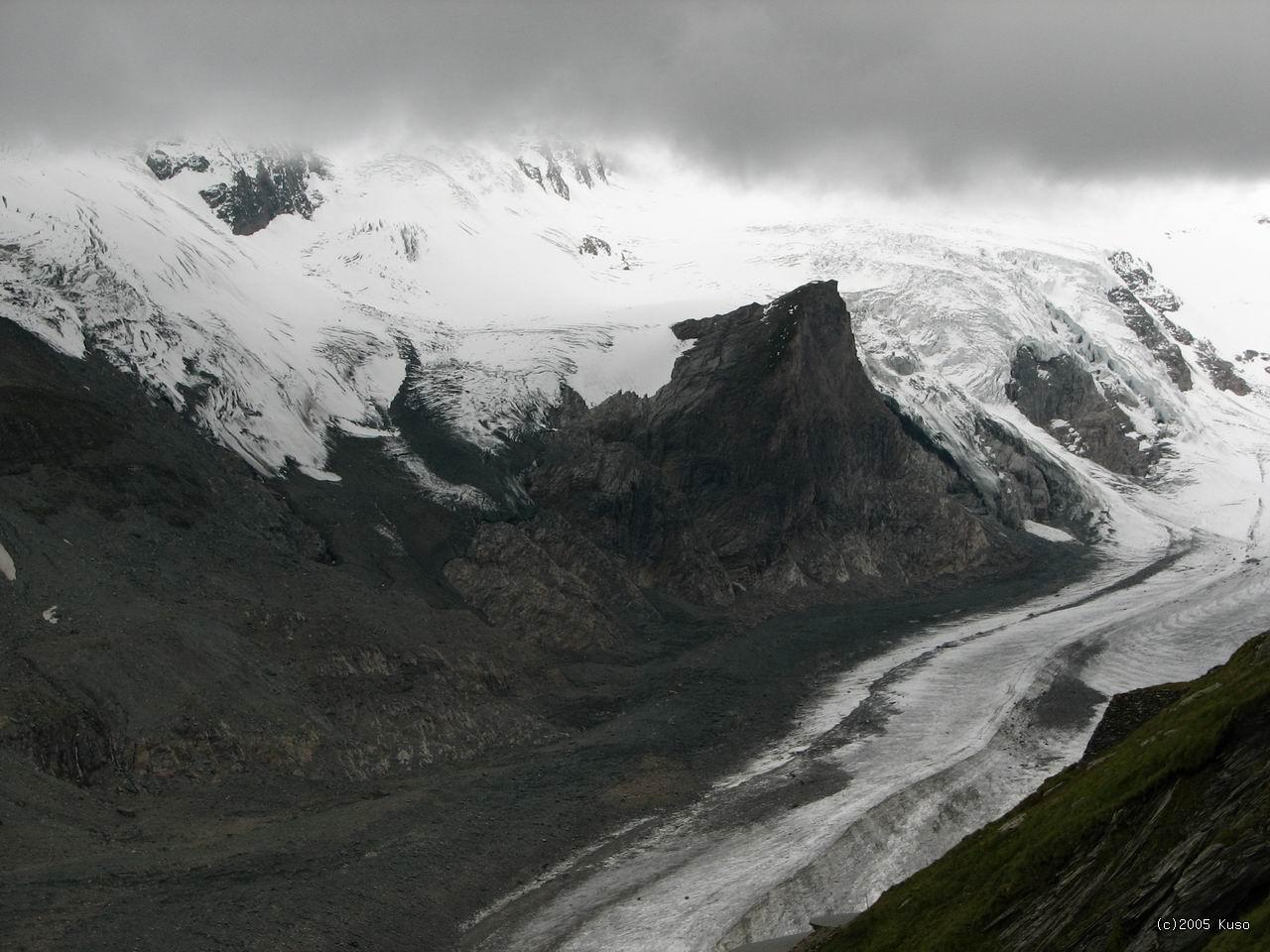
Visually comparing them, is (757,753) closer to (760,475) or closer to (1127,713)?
(1127,713)

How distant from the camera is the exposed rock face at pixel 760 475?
475ft

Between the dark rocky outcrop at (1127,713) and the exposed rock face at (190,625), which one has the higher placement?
the exposed rock face at (190,625)

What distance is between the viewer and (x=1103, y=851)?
32.6 meters

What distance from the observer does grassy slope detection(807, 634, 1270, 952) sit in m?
28.2

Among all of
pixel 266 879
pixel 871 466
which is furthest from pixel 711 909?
pixel 871 466

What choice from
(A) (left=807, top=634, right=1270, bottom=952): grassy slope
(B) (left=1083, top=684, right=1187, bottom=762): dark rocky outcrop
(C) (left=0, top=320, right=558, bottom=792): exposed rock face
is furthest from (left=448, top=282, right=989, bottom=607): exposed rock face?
(A) (left=807, top=634, right=1270, bottom=952): grassy slope

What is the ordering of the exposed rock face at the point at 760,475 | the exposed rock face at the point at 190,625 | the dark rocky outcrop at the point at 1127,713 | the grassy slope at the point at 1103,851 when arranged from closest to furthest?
the grassy slope at the point at 1103,851 < the dark rocky outcrop at the point at 1127,713 < the exposed rock face at the point at 190,625 < the exposed rock face at the point at 760,475

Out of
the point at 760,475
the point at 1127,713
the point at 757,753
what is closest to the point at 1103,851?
the point at 1127,713

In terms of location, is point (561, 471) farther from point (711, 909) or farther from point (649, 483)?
point (711, 909)

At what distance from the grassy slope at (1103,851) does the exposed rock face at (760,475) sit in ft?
319

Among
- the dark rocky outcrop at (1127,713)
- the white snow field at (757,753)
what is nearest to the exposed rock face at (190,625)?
the white snow field at (757,753)

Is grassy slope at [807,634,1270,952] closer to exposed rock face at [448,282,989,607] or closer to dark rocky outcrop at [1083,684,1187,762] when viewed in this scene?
dark rocky outcrop at [1083,684,1187,762]

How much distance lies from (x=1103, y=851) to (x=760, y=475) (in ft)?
417

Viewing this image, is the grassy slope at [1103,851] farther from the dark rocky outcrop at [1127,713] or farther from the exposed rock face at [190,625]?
the exposed rock face at [190,625]
